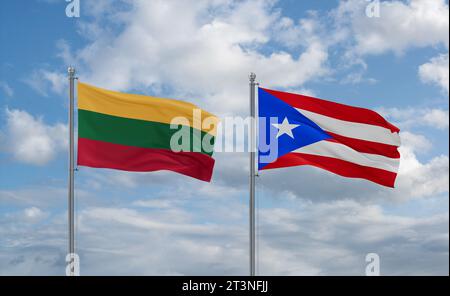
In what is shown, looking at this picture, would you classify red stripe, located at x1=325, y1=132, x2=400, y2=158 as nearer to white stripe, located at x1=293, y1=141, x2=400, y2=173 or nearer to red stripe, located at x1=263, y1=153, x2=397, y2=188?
white stripe, located at x1=293, y1=141, x2=400, y2=173

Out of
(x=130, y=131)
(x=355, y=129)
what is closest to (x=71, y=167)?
(x=130, y=131)

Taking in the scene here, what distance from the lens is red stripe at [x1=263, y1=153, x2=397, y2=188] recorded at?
1930 cm

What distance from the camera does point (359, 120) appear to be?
20.5m

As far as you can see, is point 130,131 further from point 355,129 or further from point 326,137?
point 355,129

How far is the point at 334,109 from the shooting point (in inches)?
797

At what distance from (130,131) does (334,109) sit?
20.2 feet

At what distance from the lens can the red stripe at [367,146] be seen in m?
20.3

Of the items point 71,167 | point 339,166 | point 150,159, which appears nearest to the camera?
point 71,167
